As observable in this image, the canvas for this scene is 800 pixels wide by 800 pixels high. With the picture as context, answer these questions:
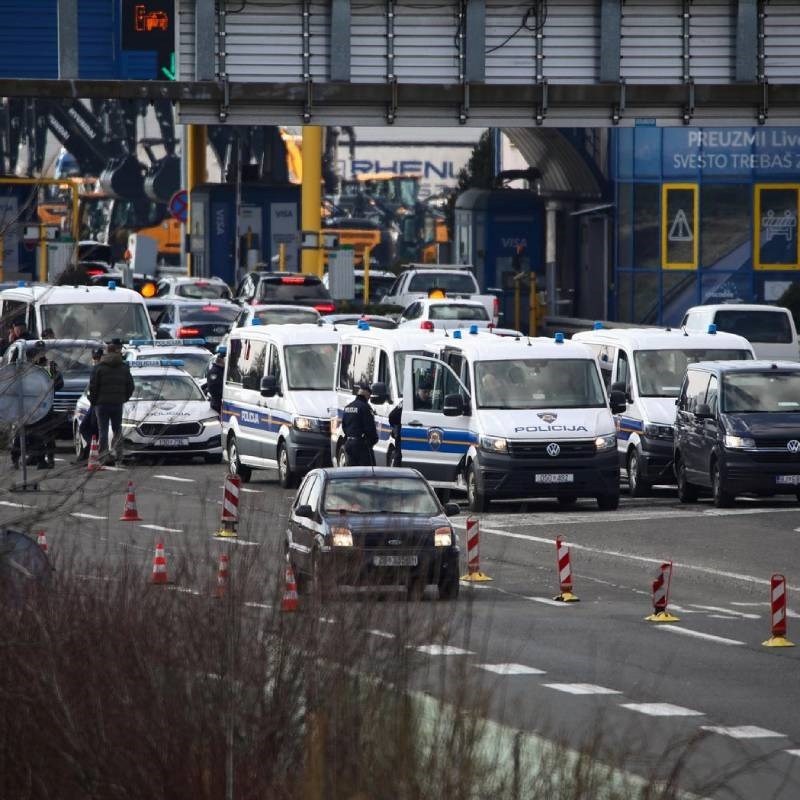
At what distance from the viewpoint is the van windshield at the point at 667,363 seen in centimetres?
2903

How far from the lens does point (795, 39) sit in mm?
34750

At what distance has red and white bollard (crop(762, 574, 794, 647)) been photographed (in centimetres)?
1510

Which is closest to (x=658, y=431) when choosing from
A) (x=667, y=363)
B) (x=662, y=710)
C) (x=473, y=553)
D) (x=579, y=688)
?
(x=667, y=363)

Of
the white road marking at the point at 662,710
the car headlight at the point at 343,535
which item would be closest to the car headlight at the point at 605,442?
the car headlight at the point at 343,535

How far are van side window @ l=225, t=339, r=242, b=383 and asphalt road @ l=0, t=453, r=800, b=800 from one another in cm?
220

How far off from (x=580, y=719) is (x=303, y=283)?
118 feet

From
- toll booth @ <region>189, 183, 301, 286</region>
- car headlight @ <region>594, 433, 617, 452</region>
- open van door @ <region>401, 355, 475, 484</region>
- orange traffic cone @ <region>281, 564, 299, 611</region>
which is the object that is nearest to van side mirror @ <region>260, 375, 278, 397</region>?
open van door @ <region>401, 355, 475, 484</region>

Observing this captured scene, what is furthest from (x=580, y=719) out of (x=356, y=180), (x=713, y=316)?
(x=356, y=180)

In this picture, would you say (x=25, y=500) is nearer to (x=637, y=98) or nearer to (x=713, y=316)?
(x=637, y=98)

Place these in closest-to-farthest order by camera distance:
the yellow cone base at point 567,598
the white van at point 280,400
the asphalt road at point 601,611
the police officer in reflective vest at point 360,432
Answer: the asphalt road at point 601,611
the yellow cone base at point 567,598
the police officer in reflective vest at point 360,432
the white van at point 280,400

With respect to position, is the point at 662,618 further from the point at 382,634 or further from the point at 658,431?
the point at 658,431

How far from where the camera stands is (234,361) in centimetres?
3159

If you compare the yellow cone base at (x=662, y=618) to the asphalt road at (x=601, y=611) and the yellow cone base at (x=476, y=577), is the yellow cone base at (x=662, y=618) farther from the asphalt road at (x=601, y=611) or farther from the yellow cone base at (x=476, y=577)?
the yellow cone base at (x=476, y=577)

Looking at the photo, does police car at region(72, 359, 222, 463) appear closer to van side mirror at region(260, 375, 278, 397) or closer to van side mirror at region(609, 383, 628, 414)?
van side mirror at region(260, 375, 278, 397)
